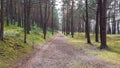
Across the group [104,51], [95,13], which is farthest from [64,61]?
[95,13]

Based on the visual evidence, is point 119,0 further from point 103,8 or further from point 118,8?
point 103,8

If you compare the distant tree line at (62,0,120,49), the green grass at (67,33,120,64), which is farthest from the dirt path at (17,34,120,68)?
the distant tree line at (62,0,120,49)

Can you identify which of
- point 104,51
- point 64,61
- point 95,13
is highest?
point 95,13

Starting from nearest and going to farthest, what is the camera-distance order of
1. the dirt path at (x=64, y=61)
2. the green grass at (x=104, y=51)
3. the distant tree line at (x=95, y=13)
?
1. the dirt path at (x=64, y=61)
2. the green grass at (x=104, y=51)
3. the distant tree line at (x=95, y=13)

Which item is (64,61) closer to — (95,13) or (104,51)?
(104,51)

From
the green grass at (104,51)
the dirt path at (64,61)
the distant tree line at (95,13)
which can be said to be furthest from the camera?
the distant tree line at (95,13)

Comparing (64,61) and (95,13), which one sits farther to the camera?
(95,13)

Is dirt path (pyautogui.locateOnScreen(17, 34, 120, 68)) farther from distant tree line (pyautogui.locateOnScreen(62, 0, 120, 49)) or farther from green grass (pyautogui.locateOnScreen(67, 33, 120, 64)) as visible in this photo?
distant tree line (pyautogui.locateOnScreen(62, 0, 120, 49))

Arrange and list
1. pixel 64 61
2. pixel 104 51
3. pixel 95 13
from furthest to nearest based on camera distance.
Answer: pixel 95 13
pixel 104 51
pixel 64 61

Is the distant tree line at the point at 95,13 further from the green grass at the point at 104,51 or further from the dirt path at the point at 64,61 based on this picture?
the dirt path at the point at 64,61

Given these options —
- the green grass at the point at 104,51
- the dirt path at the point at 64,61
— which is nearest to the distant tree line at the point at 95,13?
the green grass at the point at 104,51

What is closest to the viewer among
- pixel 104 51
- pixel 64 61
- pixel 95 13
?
pixel 64 61

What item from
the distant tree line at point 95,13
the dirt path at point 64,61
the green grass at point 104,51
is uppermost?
the distant tree line at point 95,13

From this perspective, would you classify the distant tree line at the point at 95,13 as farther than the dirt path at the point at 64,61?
Yes
